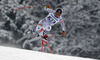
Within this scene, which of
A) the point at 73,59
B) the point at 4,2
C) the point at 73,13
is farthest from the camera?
the point at 73,13

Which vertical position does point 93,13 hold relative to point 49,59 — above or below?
above

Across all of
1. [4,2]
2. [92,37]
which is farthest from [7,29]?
[92,37]

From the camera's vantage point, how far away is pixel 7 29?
38.4 feet

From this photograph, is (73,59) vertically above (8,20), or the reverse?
(8,20)

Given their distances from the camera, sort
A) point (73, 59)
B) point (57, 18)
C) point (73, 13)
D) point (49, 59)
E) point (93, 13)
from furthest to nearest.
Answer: point (93, 13) → point (73, 13) → point (57, 18) → point (73, 59) → point (49, 59)

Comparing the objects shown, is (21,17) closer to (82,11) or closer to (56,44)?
(56,44)

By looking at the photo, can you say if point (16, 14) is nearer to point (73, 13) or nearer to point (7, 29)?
point (7, 29)

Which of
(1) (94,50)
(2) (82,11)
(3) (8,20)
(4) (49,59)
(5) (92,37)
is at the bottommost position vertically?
(4) (49,59)

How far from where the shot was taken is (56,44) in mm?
11445

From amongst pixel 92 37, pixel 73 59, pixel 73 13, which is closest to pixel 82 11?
pixel 73 13

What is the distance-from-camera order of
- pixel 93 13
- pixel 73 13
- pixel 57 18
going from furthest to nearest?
pixel 93 13
pixel 73 13
pixel 57 18

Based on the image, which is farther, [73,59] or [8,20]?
[8,20]

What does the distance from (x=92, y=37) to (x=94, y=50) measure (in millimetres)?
958

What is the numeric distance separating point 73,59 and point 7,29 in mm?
8995
